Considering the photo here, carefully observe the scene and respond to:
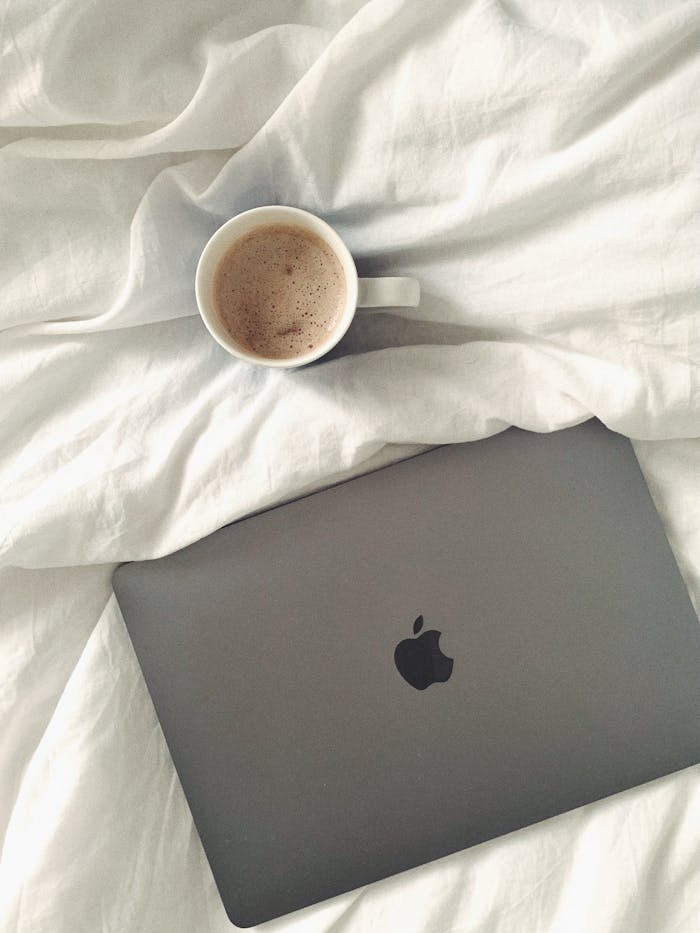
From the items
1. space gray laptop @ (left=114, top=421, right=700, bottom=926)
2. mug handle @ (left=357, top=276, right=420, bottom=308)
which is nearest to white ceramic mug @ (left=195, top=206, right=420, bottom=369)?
mug handle @ (left=357, top=276, right=420, bottom=308)

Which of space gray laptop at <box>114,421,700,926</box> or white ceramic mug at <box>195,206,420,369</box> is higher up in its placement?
white ceramic mug at <box>195,206,420,369</box>

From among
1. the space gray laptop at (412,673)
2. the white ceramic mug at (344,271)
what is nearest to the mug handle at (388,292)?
the white ceramic mug at (344,271)

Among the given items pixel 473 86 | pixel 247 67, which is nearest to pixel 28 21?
pixel 247 67

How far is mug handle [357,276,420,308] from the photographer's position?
0.61 metres

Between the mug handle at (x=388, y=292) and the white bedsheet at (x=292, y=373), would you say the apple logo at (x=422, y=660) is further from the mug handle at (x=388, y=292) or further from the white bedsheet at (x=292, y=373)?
the mug handle at (x=388, y=292)

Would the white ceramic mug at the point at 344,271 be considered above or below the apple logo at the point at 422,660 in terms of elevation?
above

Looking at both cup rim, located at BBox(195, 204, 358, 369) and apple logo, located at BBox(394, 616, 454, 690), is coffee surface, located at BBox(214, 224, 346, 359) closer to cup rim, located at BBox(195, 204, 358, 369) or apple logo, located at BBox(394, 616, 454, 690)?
cup rim, located at BBox(195, 204, 358, 369)

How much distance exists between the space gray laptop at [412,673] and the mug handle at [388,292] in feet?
0.53

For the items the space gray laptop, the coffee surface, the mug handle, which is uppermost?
the coffee surface

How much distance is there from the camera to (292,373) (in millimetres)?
676

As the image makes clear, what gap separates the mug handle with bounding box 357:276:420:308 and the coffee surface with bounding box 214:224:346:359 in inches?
1.2

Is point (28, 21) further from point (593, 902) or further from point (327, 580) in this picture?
point (593, 902)

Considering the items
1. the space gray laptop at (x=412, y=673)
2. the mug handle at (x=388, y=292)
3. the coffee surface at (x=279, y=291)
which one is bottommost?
the space gray laptop at (x=412, y=673)

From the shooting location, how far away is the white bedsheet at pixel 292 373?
0.60 m
